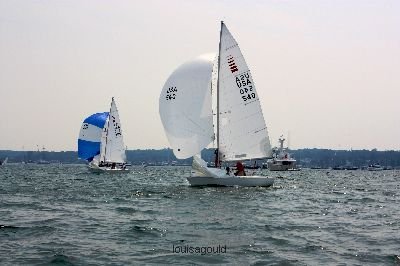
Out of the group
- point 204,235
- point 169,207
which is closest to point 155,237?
point 204,235

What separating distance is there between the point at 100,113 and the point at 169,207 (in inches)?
2164

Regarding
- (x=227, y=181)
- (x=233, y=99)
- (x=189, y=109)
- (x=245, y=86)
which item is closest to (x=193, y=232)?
(x=227, y=181)

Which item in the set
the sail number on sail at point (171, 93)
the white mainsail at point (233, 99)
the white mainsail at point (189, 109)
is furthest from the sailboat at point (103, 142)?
the white mainsail at point (233, 99)

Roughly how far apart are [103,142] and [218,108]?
3646 cm

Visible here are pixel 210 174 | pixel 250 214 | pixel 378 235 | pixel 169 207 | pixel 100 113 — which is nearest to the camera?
pixel 378 235

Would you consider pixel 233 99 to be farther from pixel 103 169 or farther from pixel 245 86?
pixel 103 169

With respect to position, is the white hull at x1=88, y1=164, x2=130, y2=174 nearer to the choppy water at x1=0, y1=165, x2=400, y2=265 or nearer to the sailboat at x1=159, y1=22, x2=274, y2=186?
the sailboat at x1=159, y1=22, x2=274, y2=186

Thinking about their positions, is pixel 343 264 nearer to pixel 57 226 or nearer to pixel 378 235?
pixel 378 235

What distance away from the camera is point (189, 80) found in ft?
119

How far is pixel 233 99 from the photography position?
36.8m

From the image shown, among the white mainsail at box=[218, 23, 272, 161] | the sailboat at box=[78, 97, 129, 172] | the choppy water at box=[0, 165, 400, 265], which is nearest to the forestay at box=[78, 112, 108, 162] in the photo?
the sailboat at box=[78, 97, 129, 172]

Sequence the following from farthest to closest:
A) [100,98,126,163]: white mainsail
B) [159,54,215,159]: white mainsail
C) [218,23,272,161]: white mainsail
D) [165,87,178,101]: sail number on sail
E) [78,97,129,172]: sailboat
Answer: [78,97,129,172]: sailboat < [100,98,126,163]: white mainsail < [218,23,272,161]: white mainsail < [165,87,178,101]: sail number on sail < [159,54,215,159]: white mainsail

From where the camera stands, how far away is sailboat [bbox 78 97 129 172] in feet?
230

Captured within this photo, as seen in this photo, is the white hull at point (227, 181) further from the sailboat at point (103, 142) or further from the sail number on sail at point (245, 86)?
the sailboat at point (103, 142)
